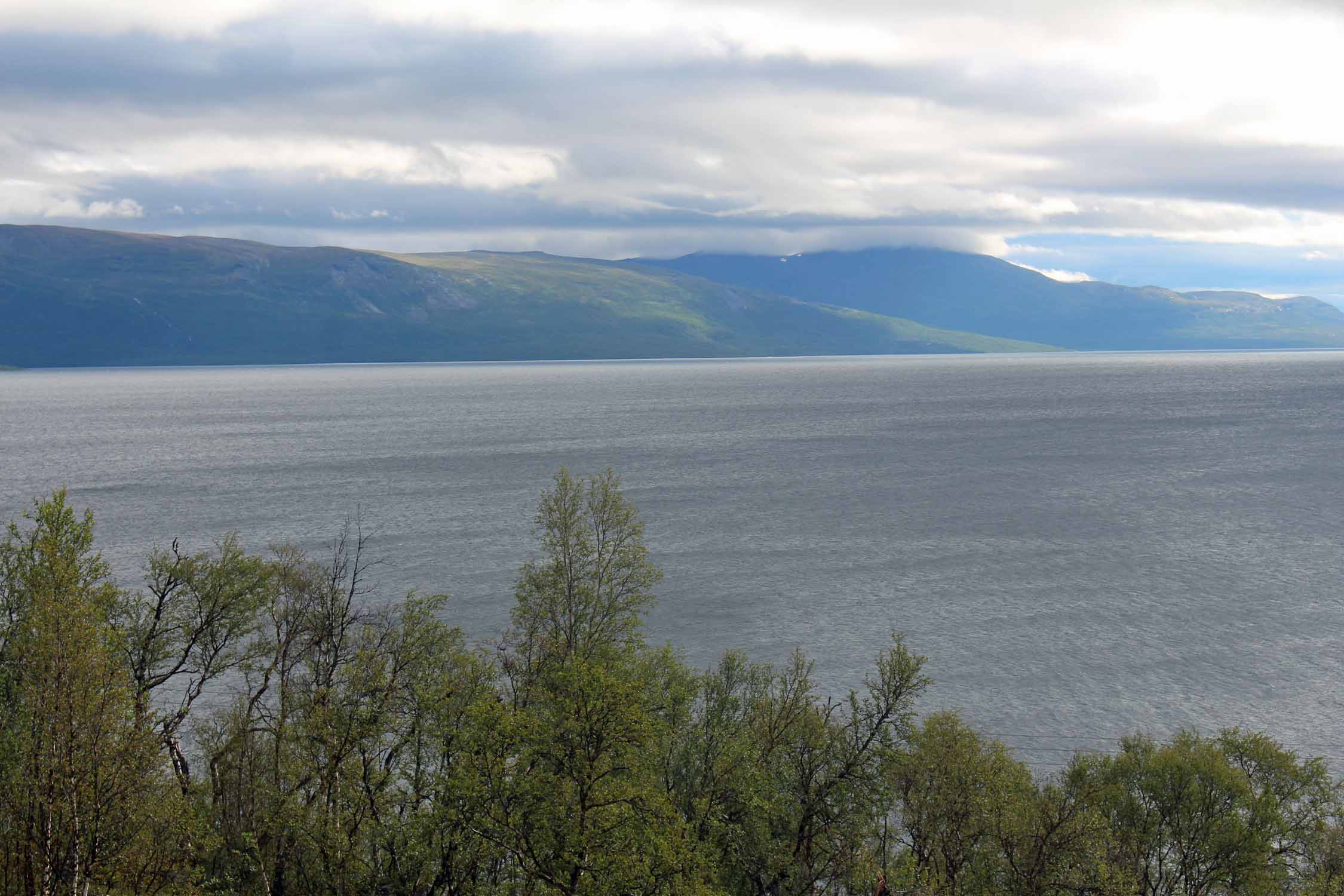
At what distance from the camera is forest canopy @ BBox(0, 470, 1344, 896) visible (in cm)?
2550

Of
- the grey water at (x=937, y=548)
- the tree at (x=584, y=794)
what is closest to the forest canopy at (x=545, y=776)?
the tree at (x=584, y=794)

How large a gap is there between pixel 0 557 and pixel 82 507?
99022mm

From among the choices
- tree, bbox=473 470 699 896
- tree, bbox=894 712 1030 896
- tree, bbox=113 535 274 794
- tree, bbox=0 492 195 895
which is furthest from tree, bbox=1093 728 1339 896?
tree, bbox=113 535 274 794

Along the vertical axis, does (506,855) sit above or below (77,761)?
below

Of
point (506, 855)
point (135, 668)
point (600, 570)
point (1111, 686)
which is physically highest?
point (600, 570)

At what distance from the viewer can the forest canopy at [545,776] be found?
1004 inches

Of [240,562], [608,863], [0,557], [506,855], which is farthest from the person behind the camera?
[240,562]

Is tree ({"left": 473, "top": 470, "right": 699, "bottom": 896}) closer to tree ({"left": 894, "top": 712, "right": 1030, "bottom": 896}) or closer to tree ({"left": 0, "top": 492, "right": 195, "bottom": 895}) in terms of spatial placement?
tree ({"left": 0, "top": 492, "right": 195, "bottom": 895})

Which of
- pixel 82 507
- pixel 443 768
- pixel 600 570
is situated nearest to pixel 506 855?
pixel 443 768

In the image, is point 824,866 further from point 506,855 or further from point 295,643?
point 295,643

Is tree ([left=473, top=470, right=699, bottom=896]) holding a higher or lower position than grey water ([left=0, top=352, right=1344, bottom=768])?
higher

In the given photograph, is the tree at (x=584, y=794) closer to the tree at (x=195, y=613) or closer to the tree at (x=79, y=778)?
the tree at (x=79, y=778)

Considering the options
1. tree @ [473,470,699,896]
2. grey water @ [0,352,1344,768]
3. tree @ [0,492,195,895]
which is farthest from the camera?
grey water @ [0,352,1344,768]

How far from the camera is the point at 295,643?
5184 cm
